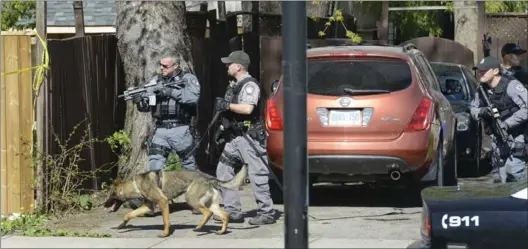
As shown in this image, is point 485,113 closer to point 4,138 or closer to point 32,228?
point 32,228

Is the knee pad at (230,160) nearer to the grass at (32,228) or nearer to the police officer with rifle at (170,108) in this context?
the police officer with rifle at (170,108)

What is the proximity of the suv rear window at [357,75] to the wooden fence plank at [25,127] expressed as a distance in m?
2.84

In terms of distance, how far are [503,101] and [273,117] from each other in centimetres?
232

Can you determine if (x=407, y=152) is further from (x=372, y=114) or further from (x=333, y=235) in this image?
(x=333, y=235)

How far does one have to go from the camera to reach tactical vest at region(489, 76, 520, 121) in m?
9.43

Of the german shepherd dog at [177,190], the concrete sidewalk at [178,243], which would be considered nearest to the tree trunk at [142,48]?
the german shepherd dog at [177,190]

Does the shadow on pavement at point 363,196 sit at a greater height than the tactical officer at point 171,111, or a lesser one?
lesser

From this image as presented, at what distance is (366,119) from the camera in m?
9.87

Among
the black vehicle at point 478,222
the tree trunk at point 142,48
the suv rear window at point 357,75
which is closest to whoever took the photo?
the black vehicle at point 478,222

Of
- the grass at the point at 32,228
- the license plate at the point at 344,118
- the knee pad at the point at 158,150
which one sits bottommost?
the grass at the point at 32,228

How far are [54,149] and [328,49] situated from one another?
310cm

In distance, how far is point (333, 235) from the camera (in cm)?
895

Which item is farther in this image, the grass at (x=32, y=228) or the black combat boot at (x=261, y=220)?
the black combat boot at (x=261, y=220)

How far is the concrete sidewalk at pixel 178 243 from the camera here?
8.34 metres
